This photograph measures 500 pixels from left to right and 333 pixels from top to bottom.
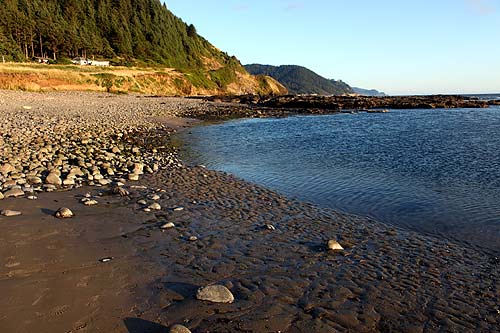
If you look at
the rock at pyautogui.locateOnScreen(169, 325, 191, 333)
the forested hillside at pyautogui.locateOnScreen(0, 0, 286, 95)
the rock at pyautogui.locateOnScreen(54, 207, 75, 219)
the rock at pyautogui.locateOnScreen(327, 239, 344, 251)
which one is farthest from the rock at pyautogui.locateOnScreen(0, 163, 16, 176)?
the forested hillside at pyautogui.locateOnScreen(0, 0, 286, 95)

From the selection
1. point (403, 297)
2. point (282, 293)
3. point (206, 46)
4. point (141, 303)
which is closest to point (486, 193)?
point (403, 297)

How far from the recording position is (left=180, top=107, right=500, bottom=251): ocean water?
11164 millimetres

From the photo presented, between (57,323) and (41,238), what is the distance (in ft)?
11.0

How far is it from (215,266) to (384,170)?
12743 mm

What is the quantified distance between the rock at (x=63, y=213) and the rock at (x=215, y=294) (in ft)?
16.3

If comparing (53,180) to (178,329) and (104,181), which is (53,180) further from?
(178,329)

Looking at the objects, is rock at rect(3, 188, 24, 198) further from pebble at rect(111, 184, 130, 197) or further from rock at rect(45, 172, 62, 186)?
pebble at rect(111, 184, 130, 197)

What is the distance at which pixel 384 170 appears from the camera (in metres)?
17.5

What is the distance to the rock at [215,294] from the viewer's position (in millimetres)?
5738

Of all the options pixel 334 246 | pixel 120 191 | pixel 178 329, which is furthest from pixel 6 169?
pixel 334 246

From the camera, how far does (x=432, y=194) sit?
44.1 feet

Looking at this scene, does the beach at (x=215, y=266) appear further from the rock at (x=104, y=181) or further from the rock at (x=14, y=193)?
the rock at (x=14, y=193)

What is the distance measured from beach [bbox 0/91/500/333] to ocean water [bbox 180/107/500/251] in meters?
1.49

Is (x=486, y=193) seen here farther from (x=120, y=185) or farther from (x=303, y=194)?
(x=120, y=185)
